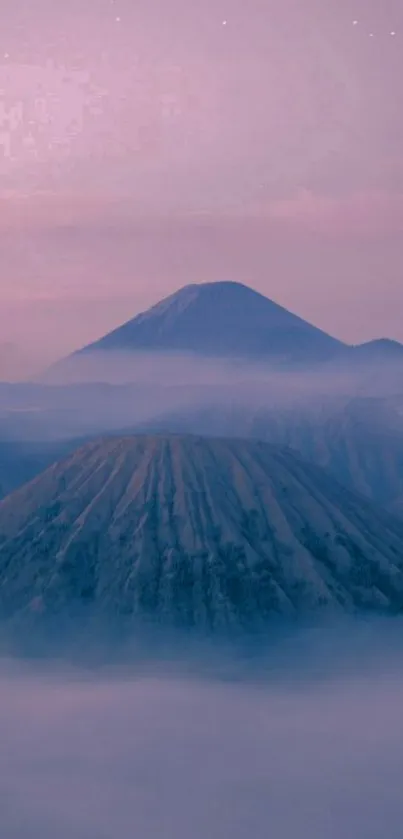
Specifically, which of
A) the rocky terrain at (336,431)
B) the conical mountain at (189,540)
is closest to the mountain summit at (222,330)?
the rocky terrain at (336,431)

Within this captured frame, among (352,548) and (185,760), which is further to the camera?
Answer: (352,548)

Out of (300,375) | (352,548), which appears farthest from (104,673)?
(300,375)

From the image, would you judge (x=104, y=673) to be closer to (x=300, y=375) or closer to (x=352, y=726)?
(x=352, y=726)

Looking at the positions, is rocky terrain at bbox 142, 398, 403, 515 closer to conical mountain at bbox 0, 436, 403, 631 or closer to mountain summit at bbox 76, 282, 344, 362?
conical mountain at bbox 0, 436, 403, 631

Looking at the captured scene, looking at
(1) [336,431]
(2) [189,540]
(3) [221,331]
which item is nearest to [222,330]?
(3) [221,331]

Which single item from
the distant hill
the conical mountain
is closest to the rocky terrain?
the conical mountain

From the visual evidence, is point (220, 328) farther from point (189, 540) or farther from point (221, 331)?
point (189, 540)

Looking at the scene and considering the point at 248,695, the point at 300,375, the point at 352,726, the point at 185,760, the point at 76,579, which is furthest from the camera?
the point at 300,375
